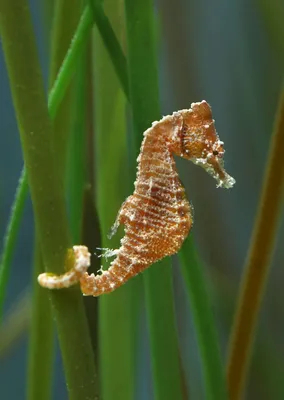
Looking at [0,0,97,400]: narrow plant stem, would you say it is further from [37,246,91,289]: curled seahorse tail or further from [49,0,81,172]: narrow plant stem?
[49,0,81,172]: narrow plant stem

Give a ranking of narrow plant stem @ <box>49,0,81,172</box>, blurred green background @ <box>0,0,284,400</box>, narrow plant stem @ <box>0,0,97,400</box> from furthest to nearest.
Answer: blurred green background @ <box>0,0,284,400</box> → narrow plant stem @ <box>49,0,81,172</box> → narrow plant stem @ <box>0,0,97,400</box>

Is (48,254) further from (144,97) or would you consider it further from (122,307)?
(122,307)

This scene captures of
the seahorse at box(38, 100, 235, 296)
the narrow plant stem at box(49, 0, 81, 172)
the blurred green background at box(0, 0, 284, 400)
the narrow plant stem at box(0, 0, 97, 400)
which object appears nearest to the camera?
the narrow plant stem at box(0, 0, 97, 400)

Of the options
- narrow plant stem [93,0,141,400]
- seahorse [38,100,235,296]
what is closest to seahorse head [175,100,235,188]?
seahorse [38,100,235,296]

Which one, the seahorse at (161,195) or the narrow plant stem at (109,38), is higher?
the narrow plant stem at (109,38)

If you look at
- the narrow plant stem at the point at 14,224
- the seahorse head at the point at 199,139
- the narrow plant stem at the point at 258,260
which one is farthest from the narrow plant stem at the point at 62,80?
the narrow plant stem at the point at 258,260

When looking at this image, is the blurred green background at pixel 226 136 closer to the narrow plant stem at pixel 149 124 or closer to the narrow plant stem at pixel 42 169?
the narrow plant stem at pixel 149 124
